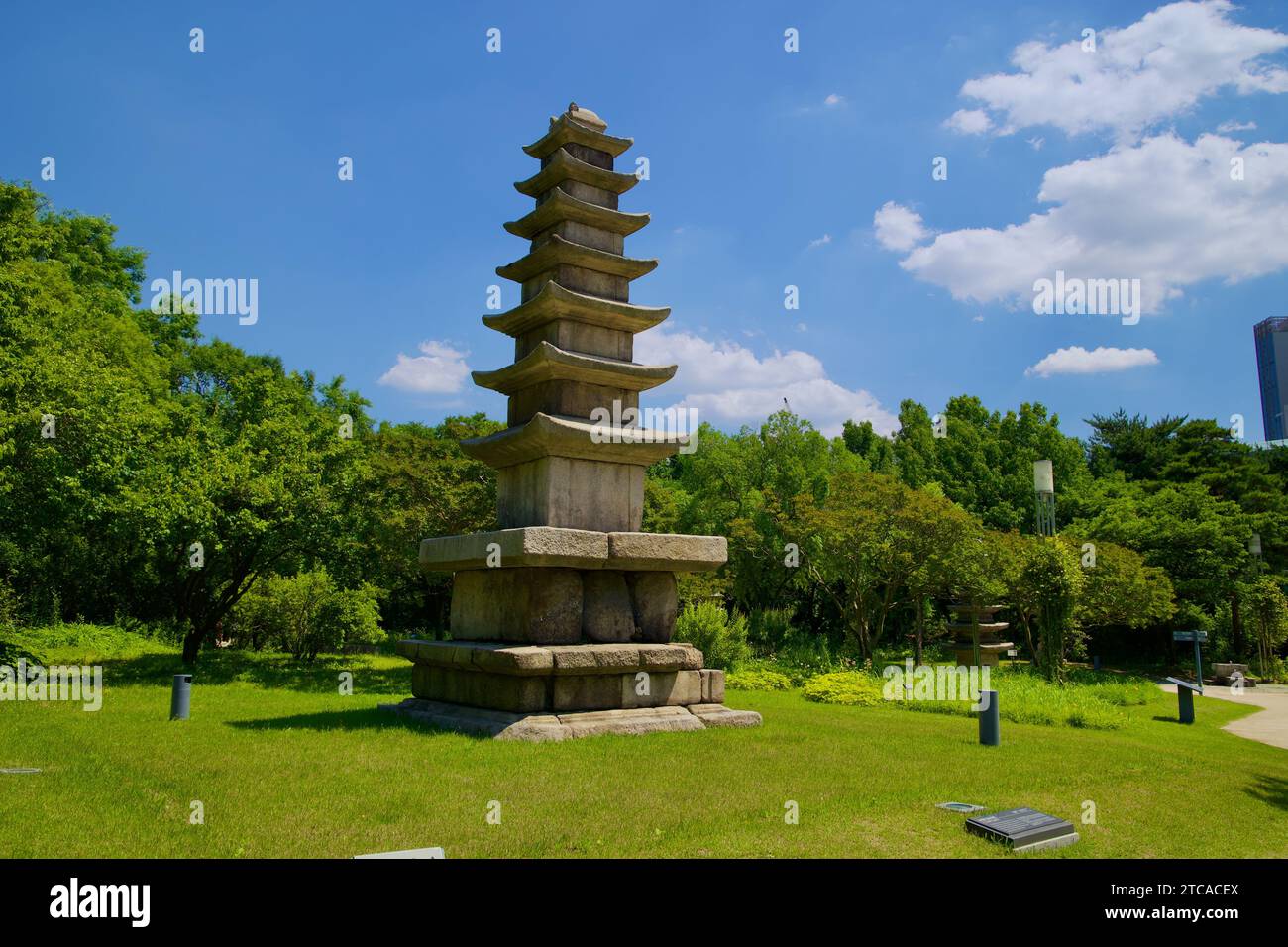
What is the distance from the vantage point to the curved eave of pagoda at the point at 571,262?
13.7 m

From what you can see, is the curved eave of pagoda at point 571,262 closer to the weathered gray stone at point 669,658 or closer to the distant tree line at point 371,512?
the weathered gray stone at point 669,658

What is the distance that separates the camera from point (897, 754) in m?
10.2

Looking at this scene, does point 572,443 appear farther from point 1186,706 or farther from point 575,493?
point 1186,706

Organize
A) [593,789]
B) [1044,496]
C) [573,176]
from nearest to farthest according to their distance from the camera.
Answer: [593,789], [573,176], [1044,496]

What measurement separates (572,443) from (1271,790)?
9.62 m

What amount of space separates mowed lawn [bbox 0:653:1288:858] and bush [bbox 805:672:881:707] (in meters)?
4.78

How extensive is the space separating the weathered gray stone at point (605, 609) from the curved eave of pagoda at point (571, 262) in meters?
5.22

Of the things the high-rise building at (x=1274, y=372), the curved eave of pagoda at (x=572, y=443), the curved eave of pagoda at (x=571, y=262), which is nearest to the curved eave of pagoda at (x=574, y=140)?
the curved eave of pagoda at (x=571, y=262)

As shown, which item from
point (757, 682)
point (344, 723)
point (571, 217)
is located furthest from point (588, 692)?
point (757, 682)

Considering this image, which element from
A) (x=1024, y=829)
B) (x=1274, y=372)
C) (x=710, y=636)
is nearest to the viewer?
(x=1024, y=829)

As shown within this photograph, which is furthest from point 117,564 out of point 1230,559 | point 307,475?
point 1230,559

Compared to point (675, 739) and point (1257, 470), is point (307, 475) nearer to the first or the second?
point (675, 739)

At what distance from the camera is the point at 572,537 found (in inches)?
449
